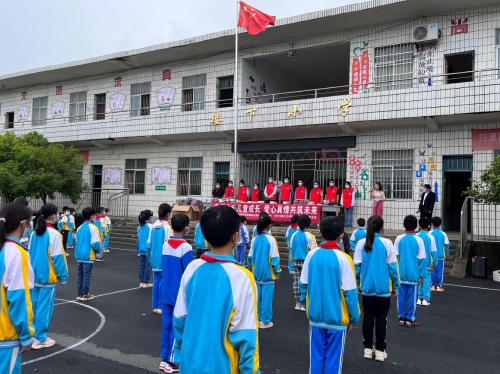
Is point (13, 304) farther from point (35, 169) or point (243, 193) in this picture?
point (35, 169)

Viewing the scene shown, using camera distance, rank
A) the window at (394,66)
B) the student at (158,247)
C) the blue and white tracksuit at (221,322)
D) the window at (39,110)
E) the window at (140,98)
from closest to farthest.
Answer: the blue and white tracksuit at (221,322)
the student at (158,247)
the window at (394,66)
the window at (140,98)
the window at (39,110)

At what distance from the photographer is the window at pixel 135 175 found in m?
19.4

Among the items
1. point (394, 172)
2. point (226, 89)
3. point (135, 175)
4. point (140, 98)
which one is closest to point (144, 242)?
point (394, 172)

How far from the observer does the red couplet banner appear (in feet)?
43.5

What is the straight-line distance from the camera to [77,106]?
21531mm

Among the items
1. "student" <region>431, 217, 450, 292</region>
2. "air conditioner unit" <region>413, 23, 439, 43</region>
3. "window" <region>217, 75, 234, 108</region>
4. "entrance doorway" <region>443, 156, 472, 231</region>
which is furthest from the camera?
"window" <region>217, 75, 234, 108</region>

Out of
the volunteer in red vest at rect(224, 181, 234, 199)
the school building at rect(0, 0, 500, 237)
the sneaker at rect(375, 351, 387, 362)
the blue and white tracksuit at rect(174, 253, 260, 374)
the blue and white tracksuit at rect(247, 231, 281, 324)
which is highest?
the school building at rect(0, 0, 500, 237)

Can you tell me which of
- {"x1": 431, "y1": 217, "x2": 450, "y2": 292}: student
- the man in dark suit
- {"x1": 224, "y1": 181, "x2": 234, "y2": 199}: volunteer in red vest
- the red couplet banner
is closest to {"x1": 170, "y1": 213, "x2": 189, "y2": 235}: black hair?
{"x1": 431, "y1": 217, "x2": 450, "y2": 292}: student

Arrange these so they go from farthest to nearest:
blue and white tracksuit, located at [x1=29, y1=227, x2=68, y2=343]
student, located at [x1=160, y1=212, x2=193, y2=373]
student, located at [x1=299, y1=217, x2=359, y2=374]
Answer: blue and white tracksuit, located at [x1=29, y1=227, x2=68, y2=343] → student, located at [x1=160, y1=212, x2=193, y2=373] → student, located at [x1=299, y1=217, x2=359, y2=374]

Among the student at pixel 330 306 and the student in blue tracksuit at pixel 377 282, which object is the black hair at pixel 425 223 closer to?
the student in blue tracksuit at pixel 377 282

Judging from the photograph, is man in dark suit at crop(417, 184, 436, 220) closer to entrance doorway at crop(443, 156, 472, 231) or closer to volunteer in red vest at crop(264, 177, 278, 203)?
entrance doorway at crop(443, 156, 472, 231)

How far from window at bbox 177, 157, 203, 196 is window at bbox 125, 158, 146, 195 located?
211 cm

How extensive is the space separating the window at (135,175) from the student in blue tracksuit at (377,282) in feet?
51.9

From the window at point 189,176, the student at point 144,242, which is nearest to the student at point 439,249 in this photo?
the student at point 144,242
